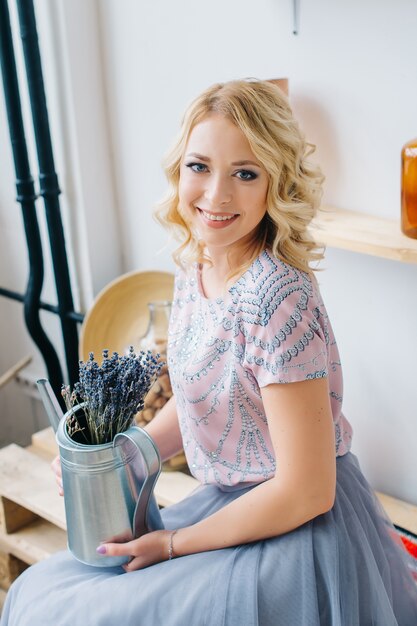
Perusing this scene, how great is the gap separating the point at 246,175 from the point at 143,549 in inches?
24.1

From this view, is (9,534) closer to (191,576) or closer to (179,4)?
(191,576)

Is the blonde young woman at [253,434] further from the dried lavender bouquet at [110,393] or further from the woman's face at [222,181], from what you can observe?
the dried lavender bouquet at [110,393]

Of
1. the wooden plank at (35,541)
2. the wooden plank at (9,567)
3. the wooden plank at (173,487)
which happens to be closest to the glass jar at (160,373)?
the wooden plank at (173,487)

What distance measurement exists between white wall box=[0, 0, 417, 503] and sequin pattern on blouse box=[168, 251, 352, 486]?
0.38 m

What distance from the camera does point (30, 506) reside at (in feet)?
6.49

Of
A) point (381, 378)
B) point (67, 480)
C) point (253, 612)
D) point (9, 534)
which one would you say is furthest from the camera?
point (9, 534)

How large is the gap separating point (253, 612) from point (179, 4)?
54.0 inches

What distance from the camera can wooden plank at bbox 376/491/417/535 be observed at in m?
1.77

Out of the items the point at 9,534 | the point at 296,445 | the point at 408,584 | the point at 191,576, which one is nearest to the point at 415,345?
the point at 408,584

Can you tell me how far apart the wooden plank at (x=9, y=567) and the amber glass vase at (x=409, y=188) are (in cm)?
125

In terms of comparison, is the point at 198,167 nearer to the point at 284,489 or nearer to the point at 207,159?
the point at 207,159

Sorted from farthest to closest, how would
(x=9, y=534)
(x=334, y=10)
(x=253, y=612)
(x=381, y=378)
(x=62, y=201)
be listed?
1. (x=62, y=201)
2. (x=9, y=534)
3. (x=381, y=378)
4. (x=334, y=10)
5. (x=253, y=612)

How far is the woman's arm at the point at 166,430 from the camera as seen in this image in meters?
1.57

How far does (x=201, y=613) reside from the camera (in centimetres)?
123
